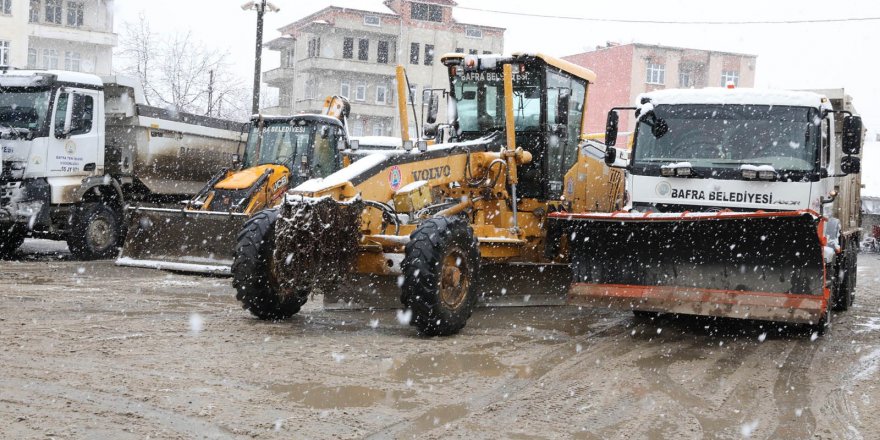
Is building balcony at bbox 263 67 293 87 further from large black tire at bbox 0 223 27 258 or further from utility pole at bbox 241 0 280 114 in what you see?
large black tire at bbox 0 223 27 258

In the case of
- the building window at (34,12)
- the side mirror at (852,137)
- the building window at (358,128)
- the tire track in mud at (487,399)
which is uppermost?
the building window at (34,12)

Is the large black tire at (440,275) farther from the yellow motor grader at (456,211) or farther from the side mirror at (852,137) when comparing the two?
the side mirror at (852,137)

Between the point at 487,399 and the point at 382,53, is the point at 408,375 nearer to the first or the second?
the point at 487,399

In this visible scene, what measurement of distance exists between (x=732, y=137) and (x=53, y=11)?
1815 inches

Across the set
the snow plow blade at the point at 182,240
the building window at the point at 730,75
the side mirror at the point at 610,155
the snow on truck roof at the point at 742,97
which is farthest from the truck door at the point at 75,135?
the building window at the point at 730,75

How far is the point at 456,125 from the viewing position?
10.2 meters

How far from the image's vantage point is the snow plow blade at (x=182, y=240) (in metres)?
12.3

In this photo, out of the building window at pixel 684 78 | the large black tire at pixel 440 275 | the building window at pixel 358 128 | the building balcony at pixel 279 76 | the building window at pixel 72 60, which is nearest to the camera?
the large black tire at pixel 440 275

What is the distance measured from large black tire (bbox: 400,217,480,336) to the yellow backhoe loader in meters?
5.11

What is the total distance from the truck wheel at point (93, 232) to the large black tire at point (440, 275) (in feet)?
27.9

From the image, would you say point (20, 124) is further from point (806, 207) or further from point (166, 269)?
point (806, 207)

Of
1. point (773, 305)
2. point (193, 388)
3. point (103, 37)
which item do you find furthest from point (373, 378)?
point (103, 37)

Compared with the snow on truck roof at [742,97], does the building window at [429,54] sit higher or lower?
higher

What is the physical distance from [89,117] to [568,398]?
1085 cm
